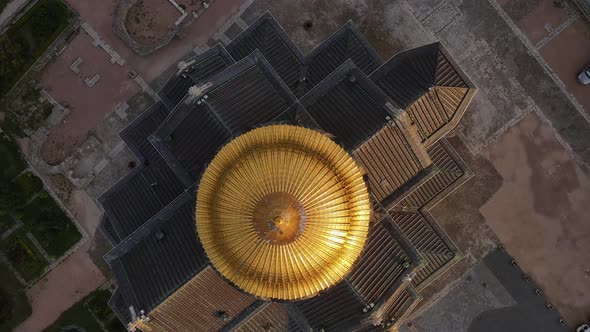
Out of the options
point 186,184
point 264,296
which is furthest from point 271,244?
point 186,184

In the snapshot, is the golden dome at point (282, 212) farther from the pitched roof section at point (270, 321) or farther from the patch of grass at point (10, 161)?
the patch of grass at point (10, 161)

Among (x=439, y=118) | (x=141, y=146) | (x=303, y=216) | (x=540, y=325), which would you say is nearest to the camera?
(x=303, y=216)

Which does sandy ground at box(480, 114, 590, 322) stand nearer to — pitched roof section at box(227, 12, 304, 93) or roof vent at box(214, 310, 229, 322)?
pitched roof section at box(227, 12, 304, 93)

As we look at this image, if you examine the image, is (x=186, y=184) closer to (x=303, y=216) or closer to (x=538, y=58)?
(x=303, y=216)

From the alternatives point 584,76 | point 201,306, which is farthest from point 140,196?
point 584,76

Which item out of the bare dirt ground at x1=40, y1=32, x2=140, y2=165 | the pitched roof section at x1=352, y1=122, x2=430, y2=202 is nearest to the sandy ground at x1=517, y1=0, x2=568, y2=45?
the pitched roof section at x1=352, y1=122, x2=430, y2=202
